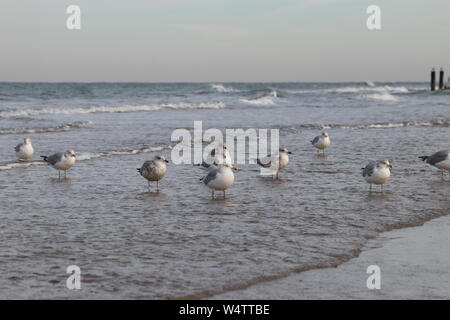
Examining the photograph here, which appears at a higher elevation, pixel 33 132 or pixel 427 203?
pixel 33 132

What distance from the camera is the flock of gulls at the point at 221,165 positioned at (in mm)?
9727

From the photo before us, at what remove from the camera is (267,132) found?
22062 mm

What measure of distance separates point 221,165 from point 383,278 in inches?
178

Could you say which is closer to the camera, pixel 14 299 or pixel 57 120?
pixel 14 299

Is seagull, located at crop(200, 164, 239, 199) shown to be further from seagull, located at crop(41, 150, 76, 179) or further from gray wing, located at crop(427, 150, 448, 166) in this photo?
gray wing, located at crop(427, 150, 448, 166)

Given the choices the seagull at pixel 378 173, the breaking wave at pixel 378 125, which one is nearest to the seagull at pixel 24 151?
the seagull at pixel 378 173

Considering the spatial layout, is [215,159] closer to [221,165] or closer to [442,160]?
[221,165]

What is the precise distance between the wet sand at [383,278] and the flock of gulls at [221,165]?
305 cm

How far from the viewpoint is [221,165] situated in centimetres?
998

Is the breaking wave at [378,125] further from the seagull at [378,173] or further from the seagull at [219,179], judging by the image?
the seagull at [219,179]

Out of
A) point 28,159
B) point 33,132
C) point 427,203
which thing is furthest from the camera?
point 33,132
